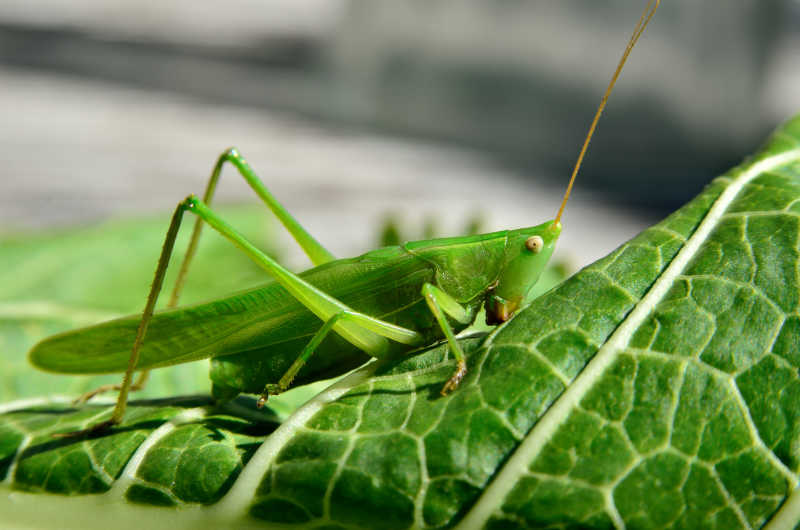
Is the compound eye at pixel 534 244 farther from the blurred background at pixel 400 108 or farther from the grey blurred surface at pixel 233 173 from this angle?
the blurred background at pixel 400 108

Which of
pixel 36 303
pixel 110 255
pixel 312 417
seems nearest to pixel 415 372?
pixel 312 417

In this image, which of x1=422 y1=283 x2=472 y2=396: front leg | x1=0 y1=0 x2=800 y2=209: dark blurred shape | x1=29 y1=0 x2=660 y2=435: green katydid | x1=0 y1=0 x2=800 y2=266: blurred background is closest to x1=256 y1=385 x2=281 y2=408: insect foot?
x1=29 y1=0 x2=660 y2=435: green katydid

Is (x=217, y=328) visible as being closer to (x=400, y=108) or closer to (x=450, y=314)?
(x=450, y=314)

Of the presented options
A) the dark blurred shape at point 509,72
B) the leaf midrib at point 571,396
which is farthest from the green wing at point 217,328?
the dark blurred shape at point 509,72

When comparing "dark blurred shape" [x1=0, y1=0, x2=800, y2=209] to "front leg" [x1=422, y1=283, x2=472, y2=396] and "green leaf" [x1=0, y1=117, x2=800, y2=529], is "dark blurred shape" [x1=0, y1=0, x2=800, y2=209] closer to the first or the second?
"front leg" [x1=422, y1=283, x2=472, y2=396]

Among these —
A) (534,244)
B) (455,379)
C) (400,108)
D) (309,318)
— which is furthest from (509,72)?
(455,379)
